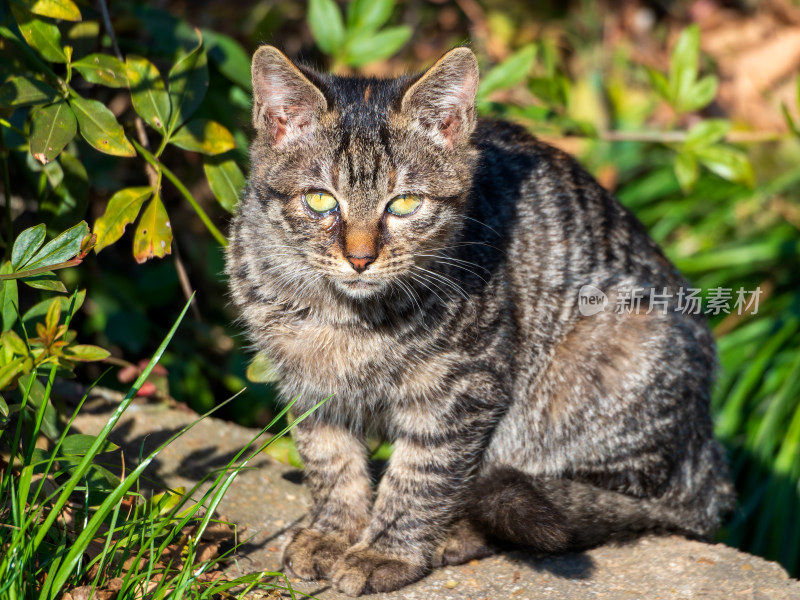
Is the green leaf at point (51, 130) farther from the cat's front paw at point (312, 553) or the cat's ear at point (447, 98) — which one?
the cat's front paw at point (312, 553)

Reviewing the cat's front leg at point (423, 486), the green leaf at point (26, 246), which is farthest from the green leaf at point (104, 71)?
the cat's front leg at point (423, 486)

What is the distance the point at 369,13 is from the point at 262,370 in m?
1.54

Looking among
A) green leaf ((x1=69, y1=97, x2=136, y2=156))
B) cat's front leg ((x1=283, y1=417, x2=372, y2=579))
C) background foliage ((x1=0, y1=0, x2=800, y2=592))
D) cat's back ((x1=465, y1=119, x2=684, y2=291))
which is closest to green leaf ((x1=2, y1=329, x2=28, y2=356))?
background foliage ((x1=0, y1=0, x2=800, y2=592))

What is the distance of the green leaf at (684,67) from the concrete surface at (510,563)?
69.8 inches

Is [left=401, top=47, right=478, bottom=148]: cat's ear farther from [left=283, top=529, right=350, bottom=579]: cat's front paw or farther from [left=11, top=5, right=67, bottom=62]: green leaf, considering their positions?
[left=283, top=529, right=350, bottom=579]: cat's front paw

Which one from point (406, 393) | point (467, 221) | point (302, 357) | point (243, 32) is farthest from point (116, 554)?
point (243, 32)

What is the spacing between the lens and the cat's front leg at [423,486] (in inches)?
100.0

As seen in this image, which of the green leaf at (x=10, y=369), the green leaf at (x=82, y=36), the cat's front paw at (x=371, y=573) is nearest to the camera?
the green leaf at (x=10, y=369)

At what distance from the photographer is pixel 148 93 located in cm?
269

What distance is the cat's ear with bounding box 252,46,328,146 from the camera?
7.66 feet

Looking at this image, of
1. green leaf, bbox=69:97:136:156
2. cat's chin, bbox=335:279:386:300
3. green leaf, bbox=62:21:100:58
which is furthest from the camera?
green leaf, bbox=62:21:100:58

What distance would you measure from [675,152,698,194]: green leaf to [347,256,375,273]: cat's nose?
1.59 meters

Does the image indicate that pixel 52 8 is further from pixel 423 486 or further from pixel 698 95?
pixel 698 95

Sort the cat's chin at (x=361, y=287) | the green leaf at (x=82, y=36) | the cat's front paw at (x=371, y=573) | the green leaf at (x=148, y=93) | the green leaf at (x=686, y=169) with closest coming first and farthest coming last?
the cat's chin at (x=361, y=287)
the cat's front paw at (x=371, y=573)
the green leaf at (x=148, y=93)
the green leaf at (x=82, y=36)
the green leaf at (x=686, y=169)
